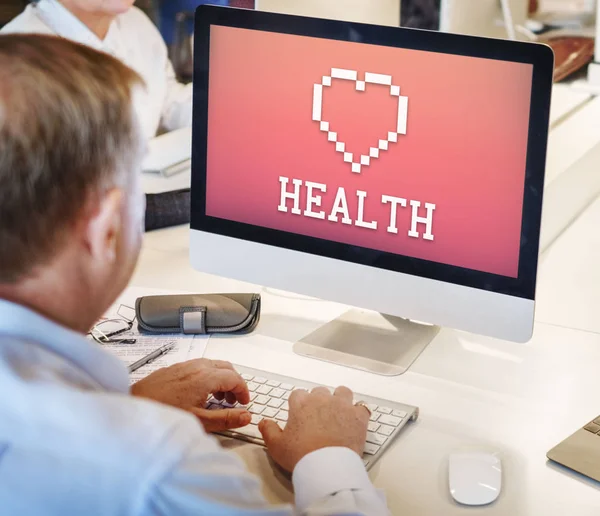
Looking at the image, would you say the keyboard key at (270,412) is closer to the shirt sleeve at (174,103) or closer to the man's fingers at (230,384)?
the man's fingers at (230,384)

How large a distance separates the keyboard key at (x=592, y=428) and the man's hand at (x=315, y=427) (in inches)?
11.0

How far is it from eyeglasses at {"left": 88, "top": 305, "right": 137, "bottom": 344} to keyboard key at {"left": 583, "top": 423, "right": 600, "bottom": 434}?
68 centimetres

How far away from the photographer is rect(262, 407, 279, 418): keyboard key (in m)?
1.22

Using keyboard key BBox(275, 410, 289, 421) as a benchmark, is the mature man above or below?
above

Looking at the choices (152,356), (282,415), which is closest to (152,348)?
(152,356)

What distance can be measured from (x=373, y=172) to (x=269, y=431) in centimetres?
40

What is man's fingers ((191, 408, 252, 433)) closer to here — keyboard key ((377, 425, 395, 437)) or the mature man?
keyboard key ((377, 425, 395, 437))

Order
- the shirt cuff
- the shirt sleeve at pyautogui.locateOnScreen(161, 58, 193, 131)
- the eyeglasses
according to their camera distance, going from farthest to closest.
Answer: the shirt sleeve at pyautogui.locateOnScreen(161, 58, 193, 131) → the eyeglasses → the shirt cuff

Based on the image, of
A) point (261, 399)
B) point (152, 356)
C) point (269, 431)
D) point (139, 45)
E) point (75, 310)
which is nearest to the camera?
point (75, 310)

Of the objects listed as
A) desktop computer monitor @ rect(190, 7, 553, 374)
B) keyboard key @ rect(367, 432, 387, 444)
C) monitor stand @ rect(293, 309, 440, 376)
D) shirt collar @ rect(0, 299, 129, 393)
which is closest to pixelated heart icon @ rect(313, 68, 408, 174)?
desktop computer monitor @ rect(190, 7, 553, 374)

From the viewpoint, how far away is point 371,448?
115cm

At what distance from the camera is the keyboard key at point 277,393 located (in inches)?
49.7

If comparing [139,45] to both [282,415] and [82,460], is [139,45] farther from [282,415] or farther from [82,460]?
[82,460]

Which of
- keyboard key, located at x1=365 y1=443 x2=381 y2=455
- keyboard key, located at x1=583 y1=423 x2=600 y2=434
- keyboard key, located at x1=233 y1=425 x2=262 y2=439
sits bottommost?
keyboard key, located at x1=233 y1=425 x2=262 y2=439
